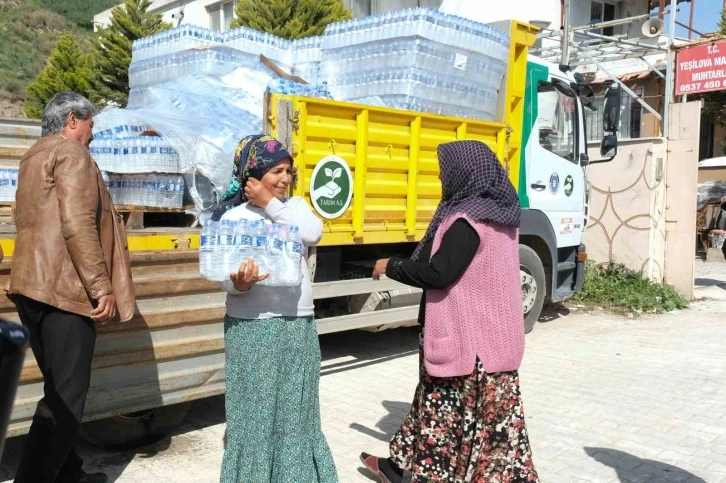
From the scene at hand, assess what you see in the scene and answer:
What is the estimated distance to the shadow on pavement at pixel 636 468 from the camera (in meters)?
3.89

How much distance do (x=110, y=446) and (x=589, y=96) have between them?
19.4 ft

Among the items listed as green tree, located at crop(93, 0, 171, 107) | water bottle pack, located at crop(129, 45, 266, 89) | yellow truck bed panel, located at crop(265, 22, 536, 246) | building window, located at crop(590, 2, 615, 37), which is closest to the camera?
yellow truck bed panel, located at crop(265, 22, 536, 246)

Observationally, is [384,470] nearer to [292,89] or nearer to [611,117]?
[292,89]

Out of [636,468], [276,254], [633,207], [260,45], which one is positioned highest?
[260,45]

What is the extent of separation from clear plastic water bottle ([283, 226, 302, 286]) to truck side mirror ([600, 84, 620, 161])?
5.13 m

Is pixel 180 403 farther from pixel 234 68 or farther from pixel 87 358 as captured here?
pixel 234 68

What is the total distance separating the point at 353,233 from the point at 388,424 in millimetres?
1420

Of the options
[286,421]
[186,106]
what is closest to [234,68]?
[186,106]

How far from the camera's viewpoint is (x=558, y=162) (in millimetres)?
7051

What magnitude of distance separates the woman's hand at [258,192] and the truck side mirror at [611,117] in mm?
5086

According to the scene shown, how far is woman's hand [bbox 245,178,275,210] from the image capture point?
2805 millimetres

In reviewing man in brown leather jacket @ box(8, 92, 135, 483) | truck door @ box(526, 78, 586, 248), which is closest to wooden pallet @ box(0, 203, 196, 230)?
man in brown leather jacket @ box(8, 92, 135, 483)

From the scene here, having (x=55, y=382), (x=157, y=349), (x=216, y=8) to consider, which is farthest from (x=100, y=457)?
(x=216, y=8)

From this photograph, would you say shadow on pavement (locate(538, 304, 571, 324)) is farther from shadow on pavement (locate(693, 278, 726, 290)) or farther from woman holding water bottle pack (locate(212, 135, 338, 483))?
woman holding water bottle pack (locate(212, 135, 338, 483))
